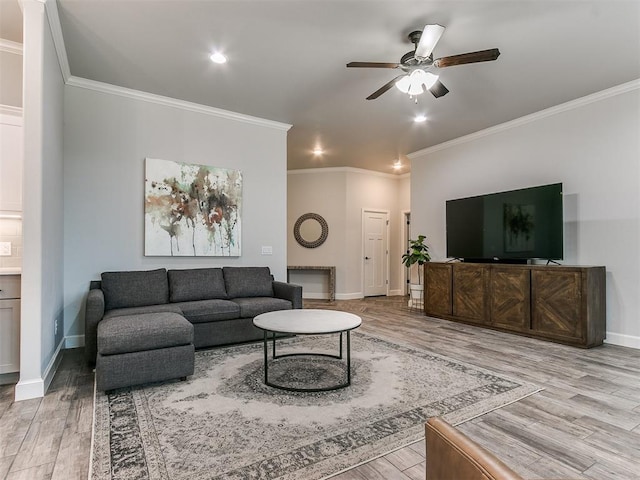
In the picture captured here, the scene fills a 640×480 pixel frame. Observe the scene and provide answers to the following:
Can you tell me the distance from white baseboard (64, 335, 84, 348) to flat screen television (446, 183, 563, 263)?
502 cm

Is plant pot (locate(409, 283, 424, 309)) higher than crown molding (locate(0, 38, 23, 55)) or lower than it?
lower

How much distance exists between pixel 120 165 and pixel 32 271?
1.95 meters

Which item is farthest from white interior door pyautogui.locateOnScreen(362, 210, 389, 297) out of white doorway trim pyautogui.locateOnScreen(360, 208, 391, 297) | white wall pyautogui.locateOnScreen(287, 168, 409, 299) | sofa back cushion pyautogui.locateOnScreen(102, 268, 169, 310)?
sofa back cushion pyautogui.locateOnScreen(102, 268, 169, 310)

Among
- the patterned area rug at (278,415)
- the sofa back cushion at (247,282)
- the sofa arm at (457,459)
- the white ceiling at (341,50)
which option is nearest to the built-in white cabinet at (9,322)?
the patterned area rug at (278,415)

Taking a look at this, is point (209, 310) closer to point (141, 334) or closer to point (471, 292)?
point (141, 334)

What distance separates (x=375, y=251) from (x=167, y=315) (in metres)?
5.74

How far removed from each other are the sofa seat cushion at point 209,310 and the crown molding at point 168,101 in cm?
247

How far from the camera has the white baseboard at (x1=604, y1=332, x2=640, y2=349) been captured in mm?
3787

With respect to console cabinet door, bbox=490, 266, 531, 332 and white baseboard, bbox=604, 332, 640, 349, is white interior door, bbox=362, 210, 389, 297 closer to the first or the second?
console cabinet door, bbox=490, 266, 531, 332

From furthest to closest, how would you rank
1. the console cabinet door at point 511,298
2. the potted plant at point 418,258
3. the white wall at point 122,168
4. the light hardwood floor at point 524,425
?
the potted plant at point 418,258
the console cabinet door at point 511,298
the white wall at point 122,168
the light hardwood floor at point 524,425

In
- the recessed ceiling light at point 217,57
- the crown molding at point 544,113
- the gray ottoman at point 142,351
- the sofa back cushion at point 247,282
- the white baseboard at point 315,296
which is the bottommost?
the white baseboard at point 315,296

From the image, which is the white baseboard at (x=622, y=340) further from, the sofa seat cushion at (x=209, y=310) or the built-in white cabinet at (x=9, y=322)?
the built-in white cabinet at (x=9, y=322)

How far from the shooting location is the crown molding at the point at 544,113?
12.8ft

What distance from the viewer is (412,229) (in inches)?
263
